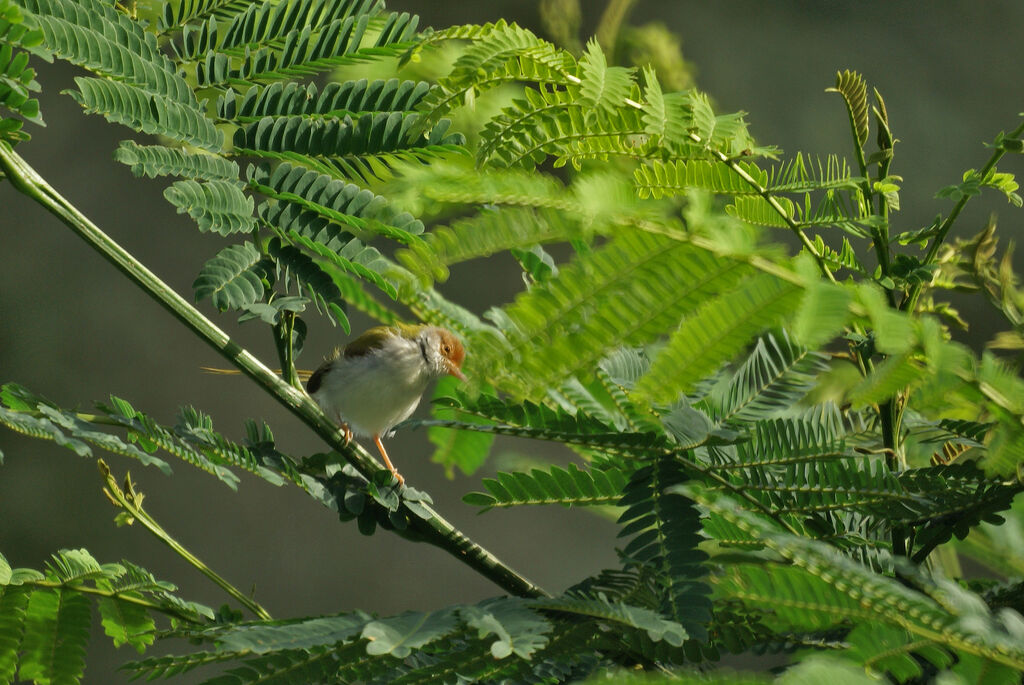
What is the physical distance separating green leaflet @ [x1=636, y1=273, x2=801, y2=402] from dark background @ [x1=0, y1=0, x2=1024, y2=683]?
5.01 feet

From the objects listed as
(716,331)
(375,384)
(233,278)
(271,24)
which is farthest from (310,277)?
(375,384)

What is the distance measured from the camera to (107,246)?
0.41 metres

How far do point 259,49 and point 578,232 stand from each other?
0.34 meters

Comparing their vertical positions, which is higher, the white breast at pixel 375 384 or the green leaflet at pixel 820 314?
the green leaflet at pixel 820 314

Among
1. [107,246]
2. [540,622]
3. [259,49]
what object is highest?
[259,49]

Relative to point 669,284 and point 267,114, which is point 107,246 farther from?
point 669,284

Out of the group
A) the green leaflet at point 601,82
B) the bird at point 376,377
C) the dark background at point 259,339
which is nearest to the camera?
the green leaflet at point 601,82

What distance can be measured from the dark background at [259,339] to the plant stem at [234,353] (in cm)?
134

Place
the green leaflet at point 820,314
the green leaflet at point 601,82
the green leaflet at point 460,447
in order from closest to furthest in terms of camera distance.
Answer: the green leaflet at point 820,314 < the green leaflet at point 601,82 < the green leaflet at point 460,447

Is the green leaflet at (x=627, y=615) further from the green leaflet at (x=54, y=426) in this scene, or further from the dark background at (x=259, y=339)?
the dark background at (x=259, y=339)

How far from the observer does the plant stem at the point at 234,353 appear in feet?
1.33

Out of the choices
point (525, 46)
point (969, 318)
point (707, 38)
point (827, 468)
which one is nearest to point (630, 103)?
point (525, 46)

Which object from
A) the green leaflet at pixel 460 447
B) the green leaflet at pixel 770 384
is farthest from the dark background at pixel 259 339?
the green leaflet at pixel 770 384

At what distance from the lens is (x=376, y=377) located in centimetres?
107
